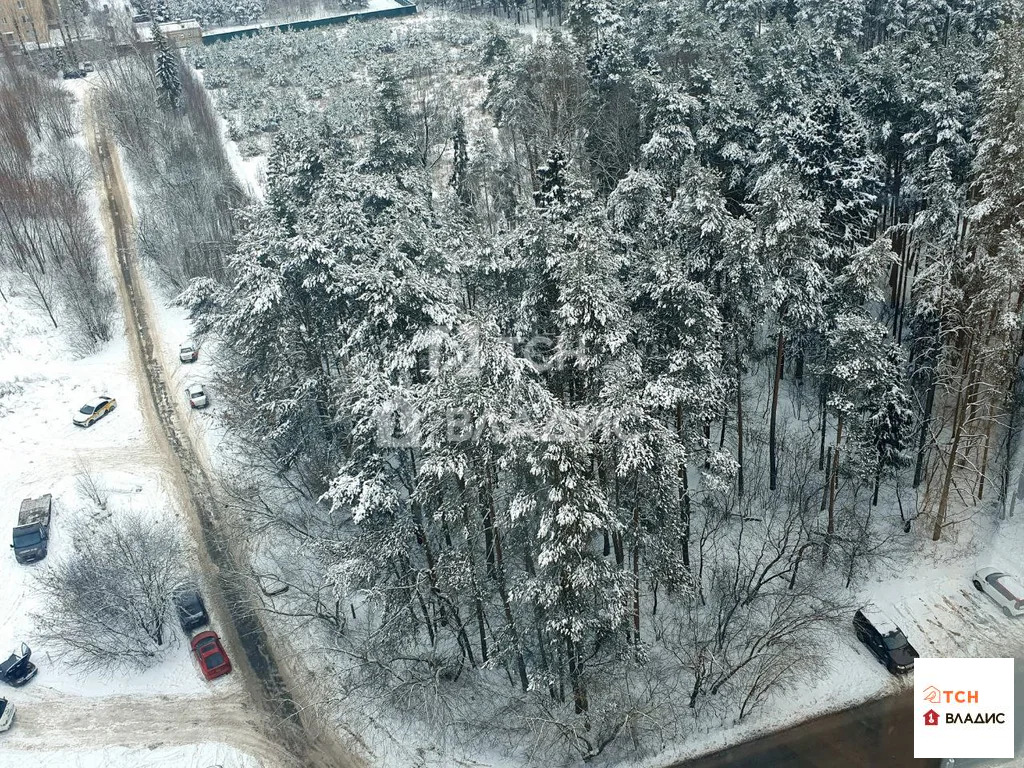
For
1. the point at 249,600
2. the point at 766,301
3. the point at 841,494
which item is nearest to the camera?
the point at 766,301

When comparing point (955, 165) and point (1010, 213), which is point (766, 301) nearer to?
point (1010, 213)

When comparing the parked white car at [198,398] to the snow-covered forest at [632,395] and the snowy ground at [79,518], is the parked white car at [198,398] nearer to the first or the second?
the snowy ground at [79,518]

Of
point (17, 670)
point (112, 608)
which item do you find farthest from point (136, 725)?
point (17, 670)

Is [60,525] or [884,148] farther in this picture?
[884,148]

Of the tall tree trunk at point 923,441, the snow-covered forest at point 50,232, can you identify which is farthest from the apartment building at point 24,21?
the tall tree trunk at point 923,441

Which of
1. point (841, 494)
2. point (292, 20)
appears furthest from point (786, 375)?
point (292, 20)

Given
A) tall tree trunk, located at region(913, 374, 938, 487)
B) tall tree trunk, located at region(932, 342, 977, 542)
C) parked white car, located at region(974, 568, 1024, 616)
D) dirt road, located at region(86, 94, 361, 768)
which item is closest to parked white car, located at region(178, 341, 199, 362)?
dirt road, located at region(86, 94, 361, 768)
